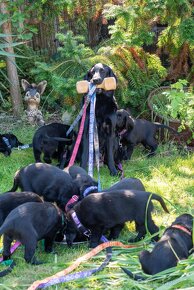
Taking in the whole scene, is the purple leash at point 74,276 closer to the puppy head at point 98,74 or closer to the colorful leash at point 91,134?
the colorful leash at point 91,134

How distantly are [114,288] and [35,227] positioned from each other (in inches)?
38.0

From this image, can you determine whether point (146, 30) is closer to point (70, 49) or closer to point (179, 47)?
point (179, 47)

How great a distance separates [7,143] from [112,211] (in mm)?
3718

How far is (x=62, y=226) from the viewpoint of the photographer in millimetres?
4824

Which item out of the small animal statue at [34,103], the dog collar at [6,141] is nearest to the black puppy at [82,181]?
the dog collar at [6,141]

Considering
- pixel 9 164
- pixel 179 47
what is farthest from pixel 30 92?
pixel 179 47

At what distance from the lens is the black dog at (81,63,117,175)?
23.7 feet

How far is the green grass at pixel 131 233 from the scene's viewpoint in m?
3.92

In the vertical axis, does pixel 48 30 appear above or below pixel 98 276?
above

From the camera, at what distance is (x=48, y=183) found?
5594mm

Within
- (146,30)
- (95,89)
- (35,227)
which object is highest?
(146,30)

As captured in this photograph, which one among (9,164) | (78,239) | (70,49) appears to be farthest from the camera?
(70,49)

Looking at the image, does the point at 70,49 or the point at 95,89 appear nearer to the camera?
the point at 95,89

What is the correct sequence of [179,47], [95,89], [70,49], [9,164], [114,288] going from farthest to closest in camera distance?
[179,47]
[70,49]
[9,164]
[95,89]
[114,288]
